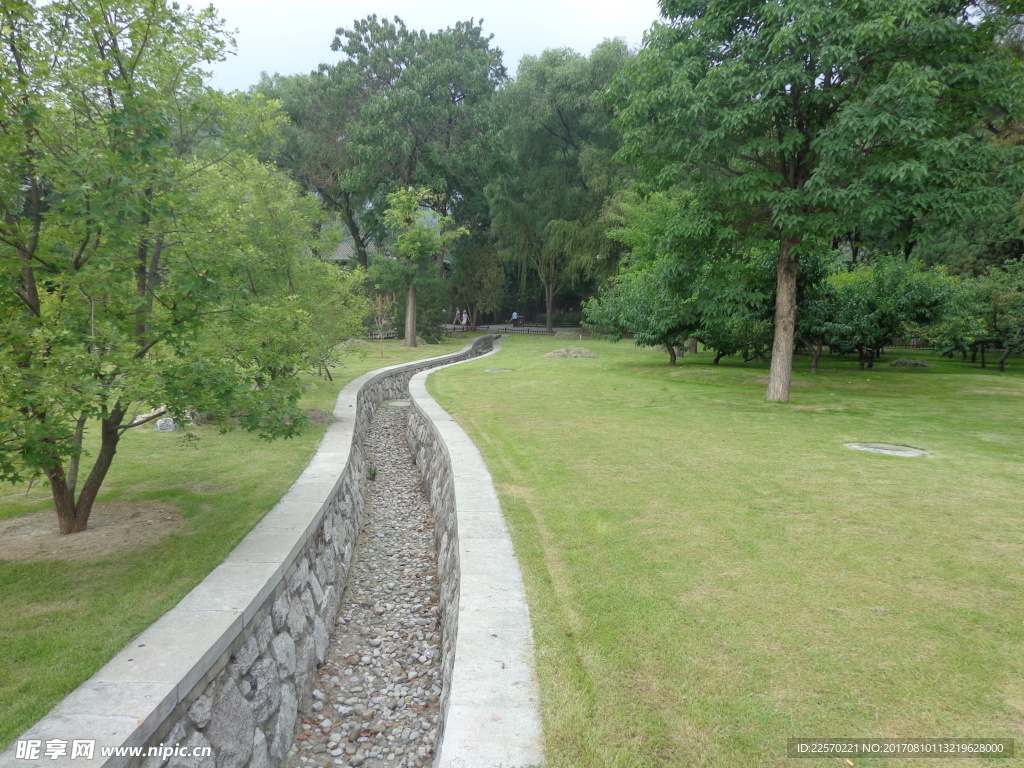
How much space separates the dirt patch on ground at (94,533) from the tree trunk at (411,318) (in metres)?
21.3

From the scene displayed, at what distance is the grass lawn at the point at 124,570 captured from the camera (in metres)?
3.04

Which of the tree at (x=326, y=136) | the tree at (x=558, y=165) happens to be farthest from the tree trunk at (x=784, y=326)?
the tree at (x=326, y=136)

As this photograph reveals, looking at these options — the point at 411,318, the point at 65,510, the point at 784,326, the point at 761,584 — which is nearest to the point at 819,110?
the point at 784,326

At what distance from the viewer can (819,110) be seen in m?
11.0

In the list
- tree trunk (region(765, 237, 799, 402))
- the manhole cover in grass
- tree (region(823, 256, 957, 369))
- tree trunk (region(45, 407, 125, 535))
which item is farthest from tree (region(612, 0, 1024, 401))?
tree trunk (region(45, 407, 125, 535))

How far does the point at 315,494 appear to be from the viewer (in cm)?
596

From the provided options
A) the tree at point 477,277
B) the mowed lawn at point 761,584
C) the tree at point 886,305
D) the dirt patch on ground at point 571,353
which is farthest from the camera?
the tree at point 477,277

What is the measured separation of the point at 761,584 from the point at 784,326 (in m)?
9.09

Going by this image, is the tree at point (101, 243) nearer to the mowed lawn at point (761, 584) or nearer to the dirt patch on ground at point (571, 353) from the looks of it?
the mowed lawn at point (761, 584)

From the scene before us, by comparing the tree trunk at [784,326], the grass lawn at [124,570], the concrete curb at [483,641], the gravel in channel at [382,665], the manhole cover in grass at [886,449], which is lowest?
the gravel in channel at [382,665]

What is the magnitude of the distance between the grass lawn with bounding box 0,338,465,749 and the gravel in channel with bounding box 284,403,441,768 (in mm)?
1210

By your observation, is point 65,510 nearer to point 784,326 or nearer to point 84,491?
point 84,491

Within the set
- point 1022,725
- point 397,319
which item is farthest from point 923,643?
point 397,319

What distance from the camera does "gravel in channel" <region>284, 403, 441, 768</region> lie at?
12.1 feet
